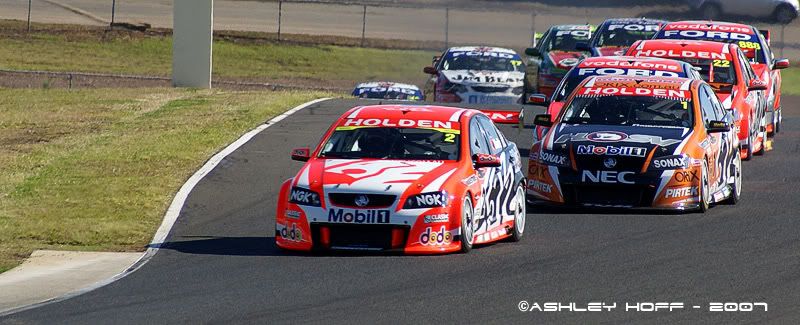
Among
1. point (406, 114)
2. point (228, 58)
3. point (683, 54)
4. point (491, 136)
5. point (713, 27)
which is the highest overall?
point (713, 27)

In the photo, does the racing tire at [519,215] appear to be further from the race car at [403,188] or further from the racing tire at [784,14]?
the racing tire at [784,14]

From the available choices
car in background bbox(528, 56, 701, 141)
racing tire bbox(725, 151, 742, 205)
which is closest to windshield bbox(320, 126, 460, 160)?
racing tire bbox(725, 151, 742, 205)

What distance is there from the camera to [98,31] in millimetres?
49375

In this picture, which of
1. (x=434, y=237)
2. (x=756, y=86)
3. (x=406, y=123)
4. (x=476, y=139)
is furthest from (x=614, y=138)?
(x=756, y=86)

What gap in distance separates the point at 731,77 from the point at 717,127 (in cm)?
535

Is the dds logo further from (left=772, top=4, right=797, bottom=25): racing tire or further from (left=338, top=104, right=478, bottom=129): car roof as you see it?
(left=772, top=4, right=797, bottom=25): racing tire

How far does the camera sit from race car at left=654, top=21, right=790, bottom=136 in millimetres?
24141

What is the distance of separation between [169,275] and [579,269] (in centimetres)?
326

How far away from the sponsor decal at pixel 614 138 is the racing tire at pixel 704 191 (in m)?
0.40

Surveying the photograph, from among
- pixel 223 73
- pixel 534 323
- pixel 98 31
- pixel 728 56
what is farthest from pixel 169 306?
pixel 98 31

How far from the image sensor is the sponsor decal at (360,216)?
13.5 meters

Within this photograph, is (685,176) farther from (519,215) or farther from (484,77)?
(484,77)

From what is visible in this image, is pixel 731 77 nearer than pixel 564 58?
Yes

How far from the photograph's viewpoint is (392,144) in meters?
14.6
